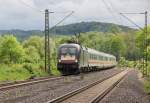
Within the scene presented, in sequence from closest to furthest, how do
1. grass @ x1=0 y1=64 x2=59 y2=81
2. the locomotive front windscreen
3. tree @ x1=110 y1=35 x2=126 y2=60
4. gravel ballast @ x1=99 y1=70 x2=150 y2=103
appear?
gravel ballast @ x1=99 y1=70 x2=150 y2=103
grass @ x1=0 y1=64 x2=59 y2=81
the locomotive front windscreen
tree @ x1=110 y1=35 x2=126 y2=60

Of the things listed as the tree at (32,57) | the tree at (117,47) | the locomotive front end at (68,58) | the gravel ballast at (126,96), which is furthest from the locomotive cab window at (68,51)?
the tree at (117,47)

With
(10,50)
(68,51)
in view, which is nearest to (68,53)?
(68,51)

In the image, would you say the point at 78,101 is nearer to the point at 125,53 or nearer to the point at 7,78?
Answer: the point at 7,78

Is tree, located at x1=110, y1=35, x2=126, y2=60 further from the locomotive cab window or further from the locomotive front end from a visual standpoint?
the locomotive cab window

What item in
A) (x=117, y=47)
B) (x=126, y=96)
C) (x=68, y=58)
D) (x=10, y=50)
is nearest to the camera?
(x=126, y=96)

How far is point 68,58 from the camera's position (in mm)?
44719

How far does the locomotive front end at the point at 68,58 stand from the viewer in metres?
44.1

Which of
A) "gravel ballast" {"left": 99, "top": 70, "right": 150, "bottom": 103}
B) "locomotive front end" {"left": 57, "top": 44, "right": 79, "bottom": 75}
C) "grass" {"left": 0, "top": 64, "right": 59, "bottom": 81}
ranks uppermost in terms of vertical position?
"locomotive front end" {"left": 57, "top": 44, "right": 79, "bottom": 75}

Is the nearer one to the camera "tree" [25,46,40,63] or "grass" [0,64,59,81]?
"grass" [0,64,59,81]

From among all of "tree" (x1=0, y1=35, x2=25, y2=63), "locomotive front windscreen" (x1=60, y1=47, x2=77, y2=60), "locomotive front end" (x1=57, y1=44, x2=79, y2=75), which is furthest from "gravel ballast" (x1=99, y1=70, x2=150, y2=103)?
"tree" (x1=0, y1=35, x2=25, y2=63)

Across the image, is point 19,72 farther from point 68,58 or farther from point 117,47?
point 117,47

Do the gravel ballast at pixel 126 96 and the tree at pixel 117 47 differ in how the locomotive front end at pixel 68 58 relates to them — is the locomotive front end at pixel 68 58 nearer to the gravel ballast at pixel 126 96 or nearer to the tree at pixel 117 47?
the gravel ballast at pixel 126 96

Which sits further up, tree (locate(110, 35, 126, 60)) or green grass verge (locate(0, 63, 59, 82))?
tree (locate(110, 35, 126, 60))

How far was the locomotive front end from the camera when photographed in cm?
4406
